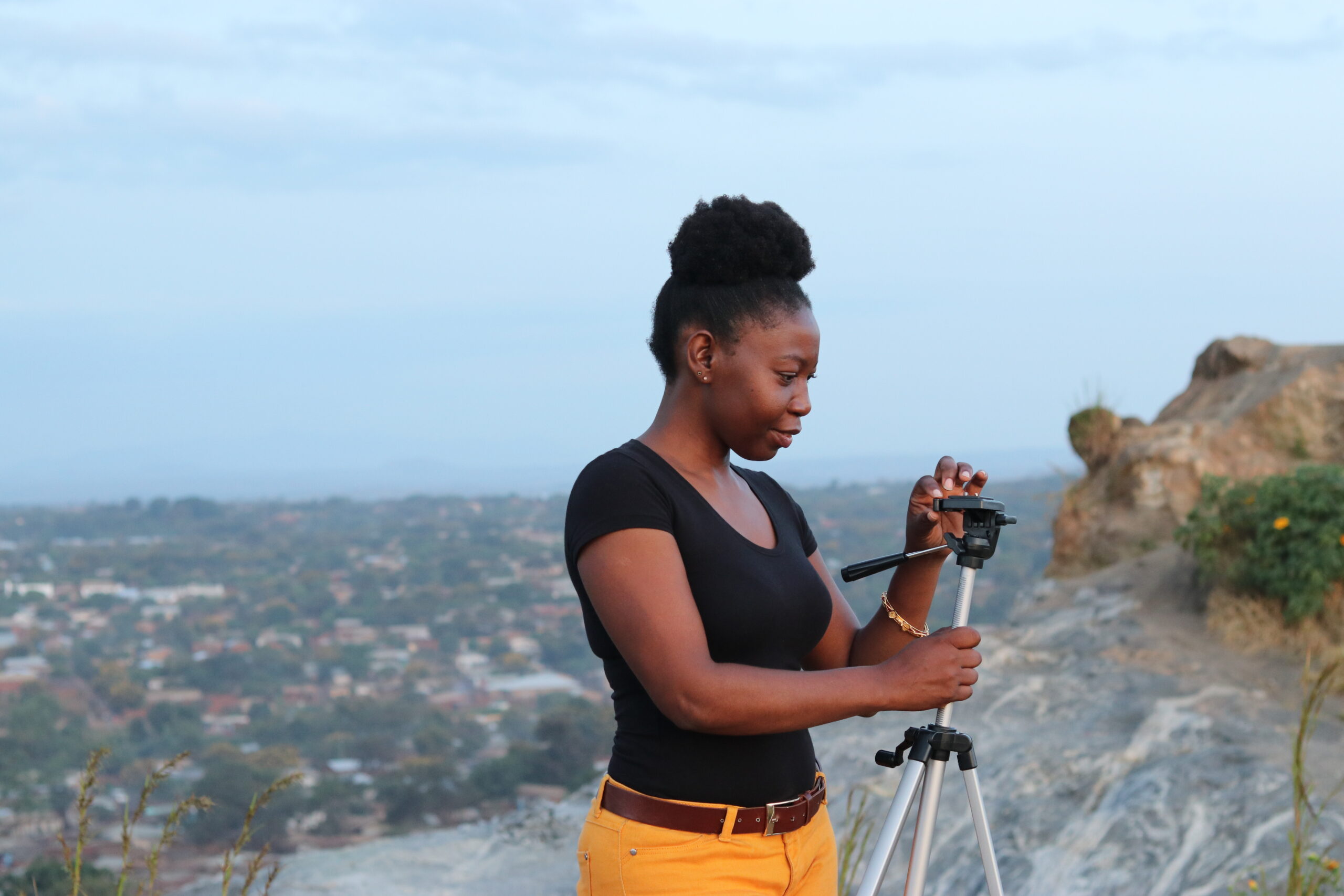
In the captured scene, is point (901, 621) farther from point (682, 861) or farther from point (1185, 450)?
point (1185, 450)

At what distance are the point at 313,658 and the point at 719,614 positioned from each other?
61.7 ft

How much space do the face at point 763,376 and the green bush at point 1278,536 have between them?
6.28 meters

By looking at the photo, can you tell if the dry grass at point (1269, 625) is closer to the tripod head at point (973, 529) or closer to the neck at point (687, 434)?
the tripod head at point (973, 529)

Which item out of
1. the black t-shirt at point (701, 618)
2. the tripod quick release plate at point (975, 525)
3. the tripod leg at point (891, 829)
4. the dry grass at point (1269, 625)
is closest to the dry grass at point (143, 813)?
the black t-shirt at point (701, 618)

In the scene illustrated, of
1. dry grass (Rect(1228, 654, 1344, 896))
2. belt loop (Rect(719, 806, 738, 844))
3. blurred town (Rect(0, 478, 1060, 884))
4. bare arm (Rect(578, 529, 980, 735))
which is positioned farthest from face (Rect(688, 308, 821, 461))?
blurred town (Rect(0, 478, 1060, 884))

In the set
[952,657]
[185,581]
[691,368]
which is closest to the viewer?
[952,657]

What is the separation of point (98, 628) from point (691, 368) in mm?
21742

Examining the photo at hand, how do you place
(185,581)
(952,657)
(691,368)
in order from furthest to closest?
(185,581) < (691,368) < (952,657)

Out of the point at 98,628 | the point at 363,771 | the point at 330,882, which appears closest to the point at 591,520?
the point at 330,882

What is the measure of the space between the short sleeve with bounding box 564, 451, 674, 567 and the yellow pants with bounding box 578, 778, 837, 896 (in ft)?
1.52

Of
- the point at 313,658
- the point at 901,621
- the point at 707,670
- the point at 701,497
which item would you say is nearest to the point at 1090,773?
the point at 901,621

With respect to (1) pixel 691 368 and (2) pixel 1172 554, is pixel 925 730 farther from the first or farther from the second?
(2) pixel 1172 554

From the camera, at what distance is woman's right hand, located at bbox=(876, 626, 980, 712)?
196cm

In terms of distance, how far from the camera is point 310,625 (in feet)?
71.2
